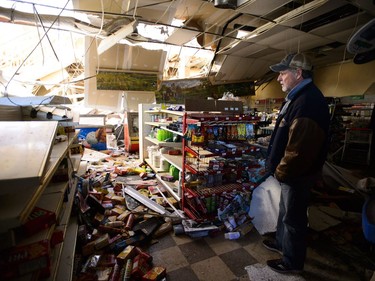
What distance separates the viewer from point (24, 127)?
1417 millimetres

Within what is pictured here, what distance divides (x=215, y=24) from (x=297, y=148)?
10.9ft

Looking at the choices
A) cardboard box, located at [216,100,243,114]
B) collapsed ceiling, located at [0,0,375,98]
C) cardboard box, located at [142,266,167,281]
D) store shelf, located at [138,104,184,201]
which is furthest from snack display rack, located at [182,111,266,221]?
collapsed ceiling, located at [0,0,375,98]

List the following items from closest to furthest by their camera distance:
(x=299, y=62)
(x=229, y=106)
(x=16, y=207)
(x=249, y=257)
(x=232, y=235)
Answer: (x=16, y=207) < (x=299, y=62) < (x=249, y=257) < (x=232, y=235) < (x=229, y=106)

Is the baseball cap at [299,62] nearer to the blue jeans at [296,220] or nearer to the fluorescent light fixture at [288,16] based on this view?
the blue jeans at [296,220]

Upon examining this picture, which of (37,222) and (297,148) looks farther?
(297,148)

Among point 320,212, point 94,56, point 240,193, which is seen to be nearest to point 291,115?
point 240,193

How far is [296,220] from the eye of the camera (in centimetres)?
186

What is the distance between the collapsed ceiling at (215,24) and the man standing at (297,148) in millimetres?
1470

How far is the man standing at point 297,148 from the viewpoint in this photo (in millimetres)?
1688

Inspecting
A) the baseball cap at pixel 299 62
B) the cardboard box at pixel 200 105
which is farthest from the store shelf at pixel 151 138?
the baseball cap at pixel 299 62

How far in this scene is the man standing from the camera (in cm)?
169

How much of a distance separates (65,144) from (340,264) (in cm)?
297

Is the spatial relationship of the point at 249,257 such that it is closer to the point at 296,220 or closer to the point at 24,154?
the point at 296,220

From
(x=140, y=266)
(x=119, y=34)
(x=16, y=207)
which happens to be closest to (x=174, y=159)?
(x=140, y=266)
